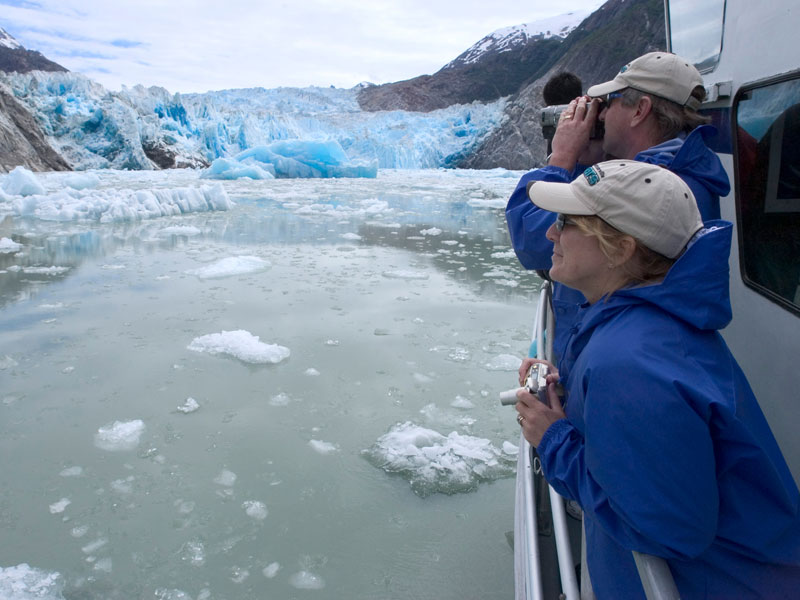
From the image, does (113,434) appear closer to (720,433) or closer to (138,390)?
(138,390)

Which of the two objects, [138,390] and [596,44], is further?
[596,44]

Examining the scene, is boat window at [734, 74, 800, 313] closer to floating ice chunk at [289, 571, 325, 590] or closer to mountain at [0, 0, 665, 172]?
floating ice chunk at [289, 571, 325, 590]

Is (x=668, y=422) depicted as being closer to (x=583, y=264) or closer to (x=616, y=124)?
(x=583, y=264)

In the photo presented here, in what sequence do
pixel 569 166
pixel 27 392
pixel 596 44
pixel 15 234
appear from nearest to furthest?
pixel 569 166 < pixel 27 392 < pixel 15 234 < pixel 596 44

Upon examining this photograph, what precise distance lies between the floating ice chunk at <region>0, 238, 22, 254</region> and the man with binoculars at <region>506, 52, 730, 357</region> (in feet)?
22.8

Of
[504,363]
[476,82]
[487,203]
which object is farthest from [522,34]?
[504,363]

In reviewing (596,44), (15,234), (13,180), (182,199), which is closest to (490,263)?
(15,234)

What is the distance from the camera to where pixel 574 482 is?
0.98 meters

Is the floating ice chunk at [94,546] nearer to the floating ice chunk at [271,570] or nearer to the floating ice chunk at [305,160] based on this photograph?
the floating ice chunk at [271,570]

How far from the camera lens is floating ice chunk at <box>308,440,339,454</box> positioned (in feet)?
8.39

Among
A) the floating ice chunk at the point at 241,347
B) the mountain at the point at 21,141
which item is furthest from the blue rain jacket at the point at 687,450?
the mountain at the point at 21,141

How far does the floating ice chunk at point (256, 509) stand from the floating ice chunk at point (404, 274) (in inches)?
143

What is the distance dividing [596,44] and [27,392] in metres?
43.8

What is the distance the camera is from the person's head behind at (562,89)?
274 cm
